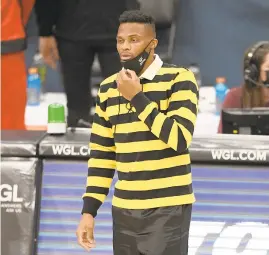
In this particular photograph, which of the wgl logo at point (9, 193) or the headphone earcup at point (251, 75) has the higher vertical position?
the headphone earcup at point (251, 75)

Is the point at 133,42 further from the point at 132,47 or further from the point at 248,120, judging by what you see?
the point at 248,120

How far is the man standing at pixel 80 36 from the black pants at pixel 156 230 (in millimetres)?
1622

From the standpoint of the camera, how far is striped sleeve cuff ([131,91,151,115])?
1.84 metres

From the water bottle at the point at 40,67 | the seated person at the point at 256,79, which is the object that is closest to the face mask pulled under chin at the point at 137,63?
the seated person at the point at 256,79

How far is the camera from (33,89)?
5727 millimetres

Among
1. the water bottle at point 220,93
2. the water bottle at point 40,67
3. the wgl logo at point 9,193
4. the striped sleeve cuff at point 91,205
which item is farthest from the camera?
the water bottle at point 40,67

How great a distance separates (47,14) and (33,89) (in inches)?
86.2

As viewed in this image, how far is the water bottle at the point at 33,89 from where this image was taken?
571 cm

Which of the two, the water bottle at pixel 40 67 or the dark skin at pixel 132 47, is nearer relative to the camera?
the dark skin at pixel 132 47

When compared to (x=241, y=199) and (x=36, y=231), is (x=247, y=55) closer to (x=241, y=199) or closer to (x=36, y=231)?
(x=241, y=199)

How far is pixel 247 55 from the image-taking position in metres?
3.39

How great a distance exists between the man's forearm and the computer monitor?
1240mm

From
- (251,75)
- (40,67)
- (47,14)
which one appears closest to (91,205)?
(251,75)

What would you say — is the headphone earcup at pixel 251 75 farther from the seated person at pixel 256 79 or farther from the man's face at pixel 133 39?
the man's face at pixel 133 39
